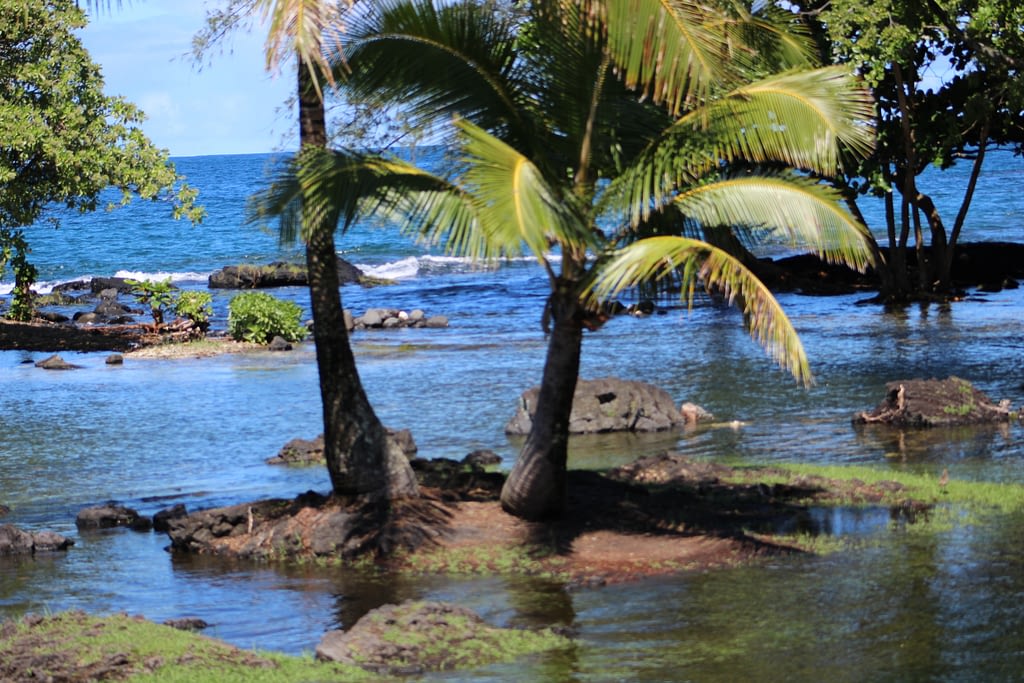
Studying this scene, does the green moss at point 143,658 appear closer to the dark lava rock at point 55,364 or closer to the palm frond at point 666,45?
the palm frond at point 666,45

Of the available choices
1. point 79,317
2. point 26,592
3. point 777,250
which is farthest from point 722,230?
point 777,250

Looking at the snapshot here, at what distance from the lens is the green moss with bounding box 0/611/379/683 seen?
24.8ft

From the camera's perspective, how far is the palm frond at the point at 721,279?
8.63 meters

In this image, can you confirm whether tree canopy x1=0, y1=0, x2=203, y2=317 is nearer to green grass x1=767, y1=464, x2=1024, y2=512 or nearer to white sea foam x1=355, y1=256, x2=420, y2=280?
green grass x1=767, y1=464, x2=1024, y2=512

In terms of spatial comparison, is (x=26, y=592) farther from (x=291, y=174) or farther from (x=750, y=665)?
(x=750, y=665)

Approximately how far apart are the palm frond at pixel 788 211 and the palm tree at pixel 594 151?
0.02 meters

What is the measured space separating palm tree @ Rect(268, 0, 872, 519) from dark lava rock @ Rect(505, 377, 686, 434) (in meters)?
5.39

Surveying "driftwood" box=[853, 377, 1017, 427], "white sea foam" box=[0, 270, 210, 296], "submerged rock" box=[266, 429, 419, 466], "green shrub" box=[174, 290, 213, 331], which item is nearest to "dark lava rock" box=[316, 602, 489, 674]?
"submerged rock" box=[266, 429, 419, 466]

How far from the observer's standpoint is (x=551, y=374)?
34.7ft

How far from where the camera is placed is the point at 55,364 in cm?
2412

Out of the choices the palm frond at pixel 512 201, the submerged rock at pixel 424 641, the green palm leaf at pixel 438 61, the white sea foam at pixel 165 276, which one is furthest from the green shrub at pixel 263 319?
the white sea foam at pixel 165 276

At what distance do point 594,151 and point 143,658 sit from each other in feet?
16.4

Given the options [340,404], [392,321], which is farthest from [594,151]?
[392,321]

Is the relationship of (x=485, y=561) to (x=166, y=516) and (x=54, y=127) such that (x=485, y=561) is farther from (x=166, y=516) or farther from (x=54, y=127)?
(x=54, y=127)
